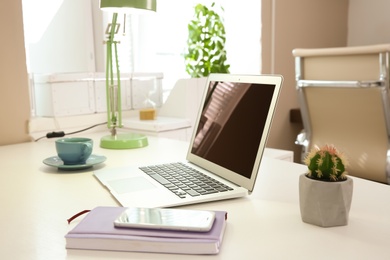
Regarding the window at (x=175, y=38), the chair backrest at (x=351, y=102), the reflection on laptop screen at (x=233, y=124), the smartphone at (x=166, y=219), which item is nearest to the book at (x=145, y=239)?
the smartphone at (x=166, y=219)

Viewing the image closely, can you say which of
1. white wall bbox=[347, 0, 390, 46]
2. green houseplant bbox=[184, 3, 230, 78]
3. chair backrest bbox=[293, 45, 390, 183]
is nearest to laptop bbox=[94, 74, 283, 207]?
chair backrest bbox=[293, 45, 390, 183]

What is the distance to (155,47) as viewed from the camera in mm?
2318

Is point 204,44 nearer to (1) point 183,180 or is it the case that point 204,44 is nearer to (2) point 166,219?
(1) point 183,180

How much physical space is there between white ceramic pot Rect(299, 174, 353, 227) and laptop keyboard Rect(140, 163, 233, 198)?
210 mm

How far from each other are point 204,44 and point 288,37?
72 cm

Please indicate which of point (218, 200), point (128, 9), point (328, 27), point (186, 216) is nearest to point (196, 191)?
point (218, 200)

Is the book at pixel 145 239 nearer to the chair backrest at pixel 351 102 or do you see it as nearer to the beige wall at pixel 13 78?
the beige wall at pixel 13 78

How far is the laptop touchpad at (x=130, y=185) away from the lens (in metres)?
0.90

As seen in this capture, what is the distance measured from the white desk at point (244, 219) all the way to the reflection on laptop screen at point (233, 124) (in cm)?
9

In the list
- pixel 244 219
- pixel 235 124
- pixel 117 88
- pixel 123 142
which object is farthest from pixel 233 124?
pixel 117 88

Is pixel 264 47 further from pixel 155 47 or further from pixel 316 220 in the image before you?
pixel 316 220

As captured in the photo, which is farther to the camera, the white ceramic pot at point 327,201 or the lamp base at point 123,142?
the lamp base at point 123,142

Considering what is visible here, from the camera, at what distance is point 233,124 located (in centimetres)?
95

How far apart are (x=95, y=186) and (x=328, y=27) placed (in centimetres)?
258
